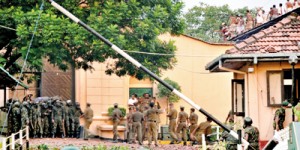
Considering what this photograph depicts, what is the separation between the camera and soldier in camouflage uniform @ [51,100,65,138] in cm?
2908

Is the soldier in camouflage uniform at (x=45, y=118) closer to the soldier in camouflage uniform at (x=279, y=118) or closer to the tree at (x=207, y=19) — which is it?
the soldier in camouflage uniform at (x=279, y=118)

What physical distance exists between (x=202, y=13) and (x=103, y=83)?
2009 centimetres

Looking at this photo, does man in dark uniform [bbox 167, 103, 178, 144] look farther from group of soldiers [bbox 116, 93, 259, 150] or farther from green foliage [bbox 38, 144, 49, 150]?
green foliage [bbox 38, 144, 49, 150]

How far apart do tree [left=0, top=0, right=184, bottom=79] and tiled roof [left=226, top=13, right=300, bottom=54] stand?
7.20m

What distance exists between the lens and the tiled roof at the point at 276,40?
19.6 m

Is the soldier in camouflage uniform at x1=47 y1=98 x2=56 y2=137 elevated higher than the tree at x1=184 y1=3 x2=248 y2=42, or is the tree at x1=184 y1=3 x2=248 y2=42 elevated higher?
the tree at x1=184 y1=3 x2=248 y2=42

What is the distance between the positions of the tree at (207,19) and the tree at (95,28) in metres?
24.2

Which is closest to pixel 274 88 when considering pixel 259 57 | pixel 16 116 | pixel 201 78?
pixel 259 57

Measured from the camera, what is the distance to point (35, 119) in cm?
2859

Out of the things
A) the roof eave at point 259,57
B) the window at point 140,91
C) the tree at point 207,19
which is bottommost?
the window at point 140,91

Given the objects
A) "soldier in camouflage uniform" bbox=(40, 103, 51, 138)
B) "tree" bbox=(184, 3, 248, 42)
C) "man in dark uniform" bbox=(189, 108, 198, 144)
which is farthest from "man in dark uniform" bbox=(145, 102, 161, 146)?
"tree" bbox=(184, 3, 248, 42)

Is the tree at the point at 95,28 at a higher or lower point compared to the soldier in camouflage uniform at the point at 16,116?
higher

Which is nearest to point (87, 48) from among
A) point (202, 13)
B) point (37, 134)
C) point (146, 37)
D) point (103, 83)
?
point (146, 37)

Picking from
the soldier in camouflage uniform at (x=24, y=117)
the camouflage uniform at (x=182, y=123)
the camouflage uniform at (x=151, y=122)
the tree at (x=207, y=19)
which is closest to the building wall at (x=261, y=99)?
the camouflage uniform at (x=151, y=122)
